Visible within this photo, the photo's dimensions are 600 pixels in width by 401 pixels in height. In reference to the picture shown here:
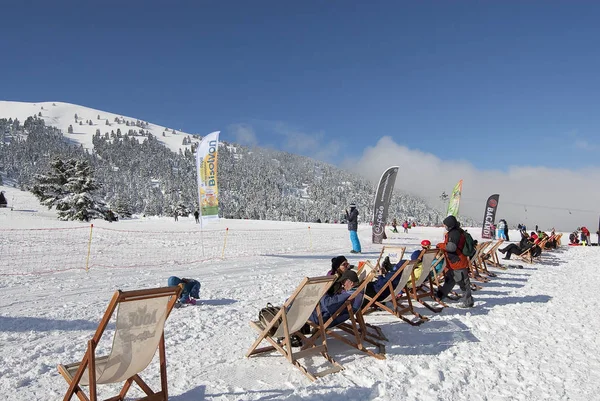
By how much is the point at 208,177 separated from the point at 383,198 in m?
8.53

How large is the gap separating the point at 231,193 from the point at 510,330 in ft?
476

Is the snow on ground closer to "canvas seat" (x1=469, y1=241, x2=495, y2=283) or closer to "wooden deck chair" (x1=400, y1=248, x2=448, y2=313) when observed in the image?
"wooden deck chair" (x1=400, y1=248, x2=448, y2=313)

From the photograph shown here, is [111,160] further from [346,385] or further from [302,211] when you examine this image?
[346,385]

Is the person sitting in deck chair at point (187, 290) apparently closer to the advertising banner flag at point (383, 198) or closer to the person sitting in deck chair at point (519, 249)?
the person sitting in deck chair at point (519, 249)

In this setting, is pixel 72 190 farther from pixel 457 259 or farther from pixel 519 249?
pixel 457 259

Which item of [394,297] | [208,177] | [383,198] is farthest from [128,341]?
[383,198]

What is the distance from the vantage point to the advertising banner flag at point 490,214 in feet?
72.6

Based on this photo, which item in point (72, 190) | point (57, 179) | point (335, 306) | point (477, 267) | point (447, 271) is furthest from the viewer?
point (57, 179)

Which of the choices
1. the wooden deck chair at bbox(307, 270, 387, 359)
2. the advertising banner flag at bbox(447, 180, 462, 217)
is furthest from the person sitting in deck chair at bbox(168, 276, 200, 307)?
the advertising banner flag at bbox(447, 180, 462, 217)

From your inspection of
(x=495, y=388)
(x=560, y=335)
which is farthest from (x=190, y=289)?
(x=560, y=335)

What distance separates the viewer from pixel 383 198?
1703 cm

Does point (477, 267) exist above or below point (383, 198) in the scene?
below

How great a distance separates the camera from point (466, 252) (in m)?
6.35

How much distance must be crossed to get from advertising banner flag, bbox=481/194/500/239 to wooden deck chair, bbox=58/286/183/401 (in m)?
22.9
